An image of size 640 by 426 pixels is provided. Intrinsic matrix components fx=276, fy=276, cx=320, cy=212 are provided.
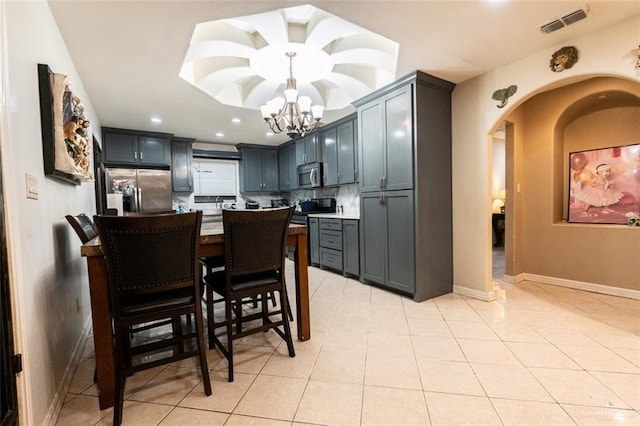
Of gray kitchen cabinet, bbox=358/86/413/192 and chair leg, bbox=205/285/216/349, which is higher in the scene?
gray kitchen cabinet, bbox=358/86/413/192

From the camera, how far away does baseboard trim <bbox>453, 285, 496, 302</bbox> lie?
2.92 meters

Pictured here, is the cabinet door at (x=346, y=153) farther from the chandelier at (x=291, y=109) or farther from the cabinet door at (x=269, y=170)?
the cabinet door at (x=269, y=170)

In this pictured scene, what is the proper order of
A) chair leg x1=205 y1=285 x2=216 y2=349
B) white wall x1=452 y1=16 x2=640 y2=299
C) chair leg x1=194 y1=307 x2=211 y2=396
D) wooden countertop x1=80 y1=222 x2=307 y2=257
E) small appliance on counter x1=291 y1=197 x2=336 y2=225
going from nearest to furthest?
wooden countertop x1=80 y1=222 x2=307 y2=257 < chair leg x1=194 y1=307 x2=211 y2=396 < chair leg x1=205 y1=285 x2=216 y2=349 < white wall x1=452 y1=16 x2=640 y2=299 < small appliance on counter x1=291 y1=197 x2=336 y2=225

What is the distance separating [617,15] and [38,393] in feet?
13.6

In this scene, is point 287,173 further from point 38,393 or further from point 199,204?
point 38,393

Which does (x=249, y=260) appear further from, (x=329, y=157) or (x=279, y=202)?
(x=279, y=202)

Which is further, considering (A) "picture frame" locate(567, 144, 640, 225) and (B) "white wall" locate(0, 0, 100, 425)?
(A) "picture frame" locate(567, 144, 640, 225)

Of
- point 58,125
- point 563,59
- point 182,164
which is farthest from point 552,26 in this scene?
point 182,164

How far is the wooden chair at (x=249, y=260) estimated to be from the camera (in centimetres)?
175

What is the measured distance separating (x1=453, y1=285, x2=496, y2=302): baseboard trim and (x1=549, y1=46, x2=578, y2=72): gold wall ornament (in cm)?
217

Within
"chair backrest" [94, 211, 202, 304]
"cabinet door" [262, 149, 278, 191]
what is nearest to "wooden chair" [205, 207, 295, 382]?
"chair backrest" [94, 211, 202, 304]

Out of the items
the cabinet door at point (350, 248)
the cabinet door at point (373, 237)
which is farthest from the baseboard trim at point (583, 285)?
the cabinet door at point (350, 248)

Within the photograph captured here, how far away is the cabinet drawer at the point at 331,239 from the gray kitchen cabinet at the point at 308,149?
1437 mm

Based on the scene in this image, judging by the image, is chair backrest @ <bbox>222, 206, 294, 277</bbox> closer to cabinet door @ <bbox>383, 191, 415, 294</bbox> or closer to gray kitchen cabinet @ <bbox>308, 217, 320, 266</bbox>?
cabinet door @ <bbox>383, 191, 415, 294</bbox>
